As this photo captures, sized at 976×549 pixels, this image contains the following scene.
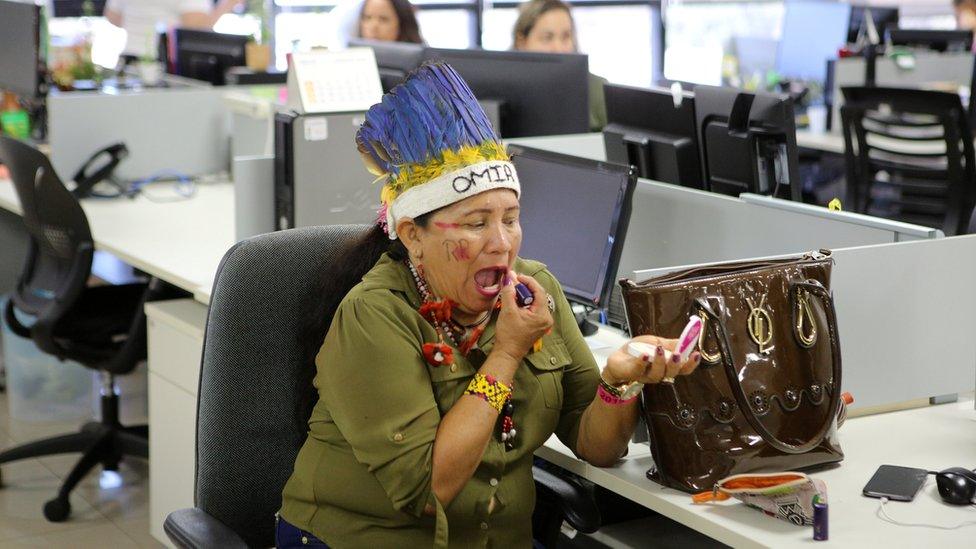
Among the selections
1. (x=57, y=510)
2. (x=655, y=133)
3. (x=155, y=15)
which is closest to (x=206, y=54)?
(x=155, y=15)

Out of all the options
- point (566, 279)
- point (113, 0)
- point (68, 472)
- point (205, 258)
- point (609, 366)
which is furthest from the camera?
point (113, 0)

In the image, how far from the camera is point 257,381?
176 cm

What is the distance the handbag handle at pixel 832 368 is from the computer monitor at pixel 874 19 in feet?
18.9

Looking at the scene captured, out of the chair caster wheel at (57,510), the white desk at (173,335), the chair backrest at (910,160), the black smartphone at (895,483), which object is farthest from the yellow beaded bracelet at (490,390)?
the chair backrest at (910,160)

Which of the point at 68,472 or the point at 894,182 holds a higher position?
the point at 894,182

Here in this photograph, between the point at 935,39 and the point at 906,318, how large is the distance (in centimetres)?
499

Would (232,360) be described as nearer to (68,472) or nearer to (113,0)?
(68,472)

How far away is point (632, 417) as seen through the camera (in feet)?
5.37

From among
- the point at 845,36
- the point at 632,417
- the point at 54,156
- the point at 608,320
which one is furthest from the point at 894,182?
the point at 632,417

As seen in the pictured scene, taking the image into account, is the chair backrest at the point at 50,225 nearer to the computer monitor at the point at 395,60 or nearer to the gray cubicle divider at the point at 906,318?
the computer monitor at the point at 395,60

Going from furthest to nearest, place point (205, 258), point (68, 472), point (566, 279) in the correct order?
1. point (68, 472)
2. point (205, 258)
3. point (566, 279)

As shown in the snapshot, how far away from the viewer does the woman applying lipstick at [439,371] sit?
5.13ft

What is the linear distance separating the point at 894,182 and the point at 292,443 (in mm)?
3613

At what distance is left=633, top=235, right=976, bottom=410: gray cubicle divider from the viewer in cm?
188
